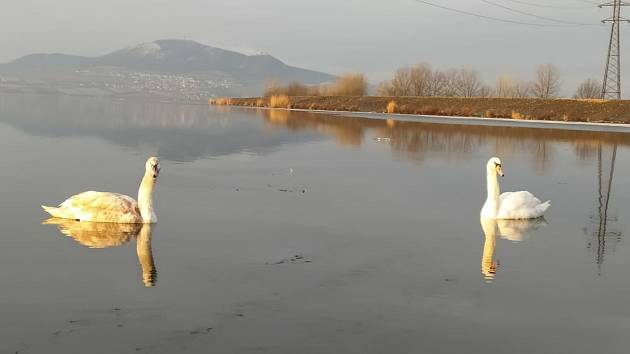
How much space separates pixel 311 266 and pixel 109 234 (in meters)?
3.80

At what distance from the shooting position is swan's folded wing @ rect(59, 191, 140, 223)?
39.1 ft

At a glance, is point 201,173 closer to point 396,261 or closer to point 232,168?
point 232,168

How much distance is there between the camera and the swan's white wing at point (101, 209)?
39.1 feet

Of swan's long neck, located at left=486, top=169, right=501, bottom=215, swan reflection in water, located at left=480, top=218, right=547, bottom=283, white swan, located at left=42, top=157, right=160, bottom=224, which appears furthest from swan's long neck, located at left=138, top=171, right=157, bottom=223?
swan's long neck, located at left=486, top=169, right=501, bottom=215

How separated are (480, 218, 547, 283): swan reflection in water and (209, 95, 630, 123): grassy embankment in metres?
53.9

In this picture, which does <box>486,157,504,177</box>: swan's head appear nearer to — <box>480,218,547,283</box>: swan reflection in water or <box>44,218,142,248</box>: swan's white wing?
Result: <box>480,218,547,283</box>: swan reflection in water

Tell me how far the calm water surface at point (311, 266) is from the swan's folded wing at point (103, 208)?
1.14 ft

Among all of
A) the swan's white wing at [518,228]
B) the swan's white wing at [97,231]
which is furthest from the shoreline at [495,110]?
the swan's white wing at [97,231]

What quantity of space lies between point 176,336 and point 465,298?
12.0 feet

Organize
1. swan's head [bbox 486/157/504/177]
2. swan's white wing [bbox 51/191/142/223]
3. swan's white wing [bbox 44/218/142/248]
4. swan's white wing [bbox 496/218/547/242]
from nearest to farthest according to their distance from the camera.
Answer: swan's white wing [bbox 44/218/142/248] → swan's white wing [bbox 51/191/142/223] → swan's white wing [bbox 496/218/547/242] → swan's head [bbox 486/157/504/177]

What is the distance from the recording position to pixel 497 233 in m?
12.5

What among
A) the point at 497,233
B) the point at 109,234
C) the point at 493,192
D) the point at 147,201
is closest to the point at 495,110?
the point at 493,192

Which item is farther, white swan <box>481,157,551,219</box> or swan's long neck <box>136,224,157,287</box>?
white swan <box>481,157,551,219</box>

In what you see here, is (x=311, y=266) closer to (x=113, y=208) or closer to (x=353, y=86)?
(x=113, y=208)
